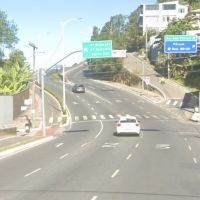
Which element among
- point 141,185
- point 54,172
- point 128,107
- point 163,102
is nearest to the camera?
point 141,185

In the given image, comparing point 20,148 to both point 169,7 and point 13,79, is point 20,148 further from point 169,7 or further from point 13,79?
point 169,7

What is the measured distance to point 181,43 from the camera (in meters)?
53.2

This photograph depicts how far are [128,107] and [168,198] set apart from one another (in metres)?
67.1

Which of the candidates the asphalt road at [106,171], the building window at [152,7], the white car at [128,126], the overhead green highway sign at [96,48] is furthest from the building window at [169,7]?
the asphalt road at [106,171]

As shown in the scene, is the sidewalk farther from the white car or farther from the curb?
the white car

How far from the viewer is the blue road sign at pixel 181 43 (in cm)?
5259

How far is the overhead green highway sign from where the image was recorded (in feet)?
164

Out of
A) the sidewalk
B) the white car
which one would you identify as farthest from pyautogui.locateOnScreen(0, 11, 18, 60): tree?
the white car

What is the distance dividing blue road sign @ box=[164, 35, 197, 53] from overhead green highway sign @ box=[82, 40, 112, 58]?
6167mm

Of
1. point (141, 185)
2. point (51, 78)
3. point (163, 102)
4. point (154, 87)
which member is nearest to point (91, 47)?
→ point (141, 185)

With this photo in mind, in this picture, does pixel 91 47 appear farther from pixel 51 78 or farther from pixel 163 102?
pixel 51 78

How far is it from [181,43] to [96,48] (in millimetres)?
8590

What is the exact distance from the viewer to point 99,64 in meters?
124

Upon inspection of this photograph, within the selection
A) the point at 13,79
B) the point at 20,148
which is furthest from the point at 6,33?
the point at 20,148
